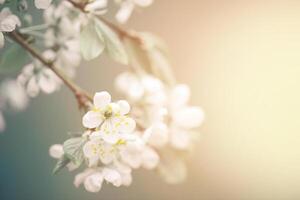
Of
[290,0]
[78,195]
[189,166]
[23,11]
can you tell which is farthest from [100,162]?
[290,0]

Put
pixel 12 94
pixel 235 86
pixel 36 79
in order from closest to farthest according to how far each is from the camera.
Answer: pixel 36 79 → pixel 12 94 → pixel 235 86

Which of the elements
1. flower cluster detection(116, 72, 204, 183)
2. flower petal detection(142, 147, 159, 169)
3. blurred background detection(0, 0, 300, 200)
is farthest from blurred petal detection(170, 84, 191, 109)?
blurred background detection(0, 0, 300, 200)

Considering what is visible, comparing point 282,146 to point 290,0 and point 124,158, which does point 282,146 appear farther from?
point 124,158

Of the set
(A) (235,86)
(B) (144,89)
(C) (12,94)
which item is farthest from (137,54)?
(A) (235,86)

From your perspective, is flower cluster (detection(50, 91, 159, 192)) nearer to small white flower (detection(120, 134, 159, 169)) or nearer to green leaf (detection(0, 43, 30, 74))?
small white flower (detection(120, 134, 159, 169))

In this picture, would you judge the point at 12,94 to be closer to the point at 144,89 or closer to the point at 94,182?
the point at 144,89
